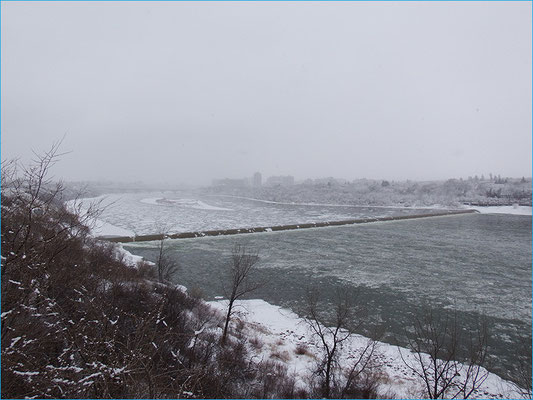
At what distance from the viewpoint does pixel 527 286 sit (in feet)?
62.7

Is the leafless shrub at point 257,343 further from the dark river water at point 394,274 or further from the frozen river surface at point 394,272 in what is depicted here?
the frozen river surface at point 394,272

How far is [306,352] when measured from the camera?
35.5 feet

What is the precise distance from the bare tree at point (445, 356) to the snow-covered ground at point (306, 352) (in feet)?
0.97

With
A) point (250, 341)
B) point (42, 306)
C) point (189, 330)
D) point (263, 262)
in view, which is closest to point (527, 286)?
point (263, 262)

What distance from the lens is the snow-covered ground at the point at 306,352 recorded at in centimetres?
888

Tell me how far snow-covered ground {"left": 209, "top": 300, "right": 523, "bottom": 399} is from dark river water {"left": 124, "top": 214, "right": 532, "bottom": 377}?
3.24ft

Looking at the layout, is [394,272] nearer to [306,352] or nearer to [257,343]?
[306,352]

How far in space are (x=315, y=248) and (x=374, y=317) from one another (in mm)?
15765

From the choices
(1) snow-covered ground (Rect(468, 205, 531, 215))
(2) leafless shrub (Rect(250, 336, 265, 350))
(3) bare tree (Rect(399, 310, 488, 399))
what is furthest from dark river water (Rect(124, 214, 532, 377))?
(1) snow-covered ground (Rect(468, 205, 531, 215))

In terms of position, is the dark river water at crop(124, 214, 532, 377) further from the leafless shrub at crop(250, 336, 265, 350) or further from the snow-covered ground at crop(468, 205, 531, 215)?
the snow-covered ground at crop(468, 205, 531, 215)

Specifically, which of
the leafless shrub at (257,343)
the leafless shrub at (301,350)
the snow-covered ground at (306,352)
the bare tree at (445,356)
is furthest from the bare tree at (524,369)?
the leafless shrub at (257,343)

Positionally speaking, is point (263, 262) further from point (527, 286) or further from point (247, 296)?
point (527, 286)

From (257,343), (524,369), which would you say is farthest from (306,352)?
(524,369)

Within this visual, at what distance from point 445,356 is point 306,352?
16.5 ft
